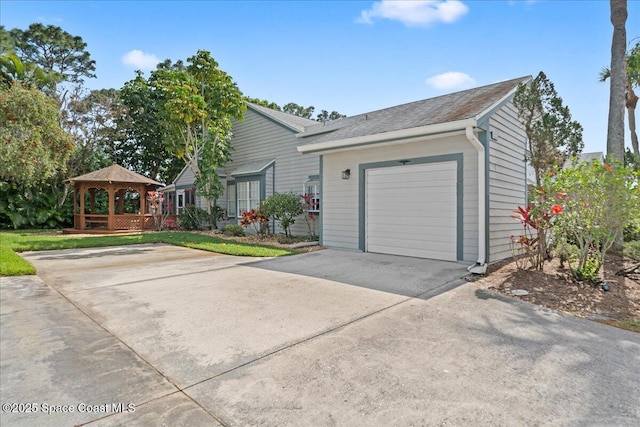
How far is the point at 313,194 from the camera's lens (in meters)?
12.1

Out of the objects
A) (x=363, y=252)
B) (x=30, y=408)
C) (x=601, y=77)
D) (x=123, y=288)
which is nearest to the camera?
(x=30, y=408)

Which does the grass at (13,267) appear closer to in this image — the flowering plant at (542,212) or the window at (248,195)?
the window at (248,195)

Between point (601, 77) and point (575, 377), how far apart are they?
21.5 meters

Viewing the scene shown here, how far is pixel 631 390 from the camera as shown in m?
2.43

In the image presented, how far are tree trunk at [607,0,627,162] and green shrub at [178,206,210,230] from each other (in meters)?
14.5

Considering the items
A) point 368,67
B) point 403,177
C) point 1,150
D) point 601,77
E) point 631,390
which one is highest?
point 601,77

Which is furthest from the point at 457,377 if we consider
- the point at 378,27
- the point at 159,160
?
the point at 159,160

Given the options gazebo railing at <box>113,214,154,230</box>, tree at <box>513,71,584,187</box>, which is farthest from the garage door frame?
gazebo railing at <box>113,214,154,230</box>

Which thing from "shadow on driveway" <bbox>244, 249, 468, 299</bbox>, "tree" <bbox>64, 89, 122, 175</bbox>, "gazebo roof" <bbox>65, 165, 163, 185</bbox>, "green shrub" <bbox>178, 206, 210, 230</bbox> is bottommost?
"shadow on driveway" <bbox>244, 249, 468, 299</bbox>

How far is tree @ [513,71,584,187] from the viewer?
6891 mm

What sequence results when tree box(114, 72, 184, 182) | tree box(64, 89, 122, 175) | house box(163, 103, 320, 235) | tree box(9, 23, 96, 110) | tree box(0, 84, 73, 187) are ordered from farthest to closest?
tree box(9, 23, 96, 110) → tree box(114, 72, 184, 182) → tree box(64, 89, 122, 175) → tree box(0, 84, 73, 187) → house box(163, 103, 320, 235)

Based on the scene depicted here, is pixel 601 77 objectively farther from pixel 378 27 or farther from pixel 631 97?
pixel 378 27

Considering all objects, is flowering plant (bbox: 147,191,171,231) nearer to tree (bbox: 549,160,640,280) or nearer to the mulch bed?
the mulch bed

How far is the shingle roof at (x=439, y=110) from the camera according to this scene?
7.07 meters
